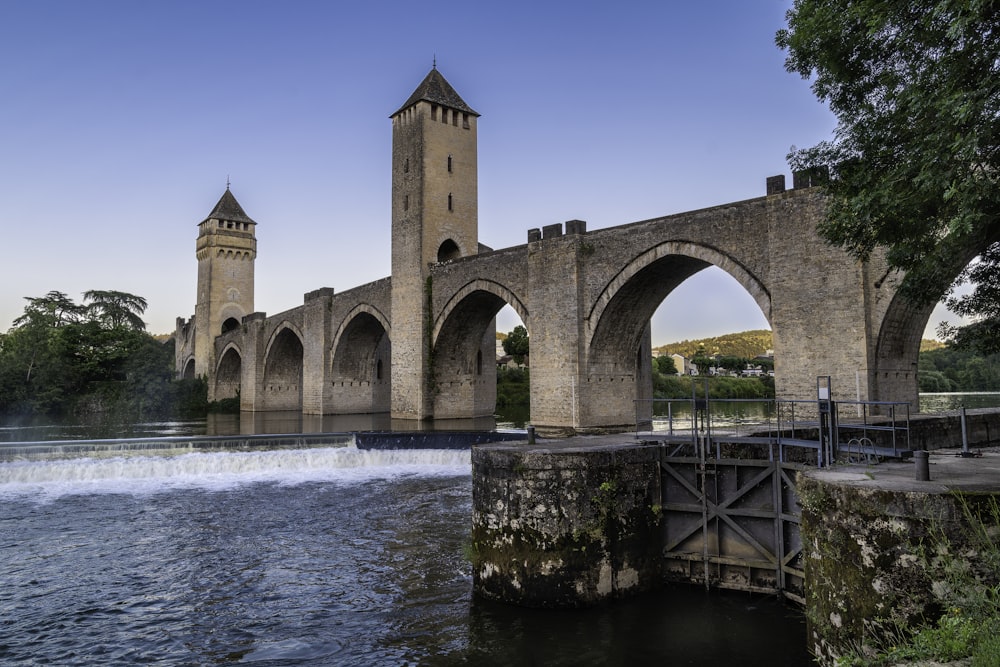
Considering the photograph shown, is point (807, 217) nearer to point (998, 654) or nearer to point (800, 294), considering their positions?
point (800, 294)

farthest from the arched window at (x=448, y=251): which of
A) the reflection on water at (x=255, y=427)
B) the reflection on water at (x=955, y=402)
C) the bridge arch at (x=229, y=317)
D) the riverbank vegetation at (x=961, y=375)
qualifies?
the riverbank vegetation at (x=961, y=375)

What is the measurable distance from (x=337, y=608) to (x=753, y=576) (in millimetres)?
4232

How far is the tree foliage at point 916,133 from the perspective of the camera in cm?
563

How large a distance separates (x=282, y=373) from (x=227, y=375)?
11.7 metres

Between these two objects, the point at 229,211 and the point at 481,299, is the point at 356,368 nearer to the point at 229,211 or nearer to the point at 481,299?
the point at 481,299

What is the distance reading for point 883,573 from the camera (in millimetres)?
4270

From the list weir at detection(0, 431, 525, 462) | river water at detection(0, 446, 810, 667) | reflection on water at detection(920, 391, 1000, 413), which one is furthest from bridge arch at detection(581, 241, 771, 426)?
river water at detection(0, 446, 810, 667)

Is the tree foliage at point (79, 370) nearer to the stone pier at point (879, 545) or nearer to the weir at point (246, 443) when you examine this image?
the weir at point (246, 443)

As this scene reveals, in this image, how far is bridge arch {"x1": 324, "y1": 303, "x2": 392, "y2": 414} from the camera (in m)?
35.0

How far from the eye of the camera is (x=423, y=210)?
94.2 ft

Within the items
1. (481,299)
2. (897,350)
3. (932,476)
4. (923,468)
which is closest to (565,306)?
(481,299)

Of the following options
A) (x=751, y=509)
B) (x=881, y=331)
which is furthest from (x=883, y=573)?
(x=881, y=331)

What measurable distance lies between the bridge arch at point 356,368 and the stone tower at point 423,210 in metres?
5.11

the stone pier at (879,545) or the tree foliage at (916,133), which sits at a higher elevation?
the tree foliage at (916,133)
